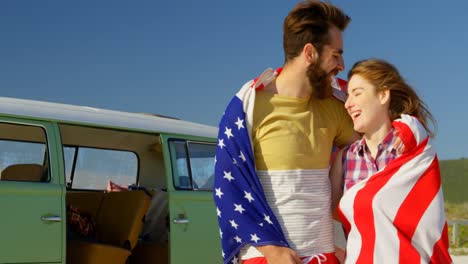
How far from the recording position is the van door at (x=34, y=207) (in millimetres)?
4918

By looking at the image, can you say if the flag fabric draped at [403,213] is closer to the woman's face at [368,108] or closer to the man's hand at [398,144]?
the man's hand at [398,144]

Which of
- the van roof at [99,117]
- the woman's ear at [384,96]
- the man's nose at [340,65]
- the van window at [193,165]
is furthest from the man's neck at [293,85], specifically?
the van window at [193,165]

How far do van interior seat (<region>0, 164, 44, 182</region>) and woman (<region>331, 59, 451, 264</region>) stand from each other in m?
3.18

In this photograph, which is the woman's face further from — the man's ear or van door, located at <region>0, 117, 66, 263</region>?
van door, located at <region>0, 117, 66, 263</region>

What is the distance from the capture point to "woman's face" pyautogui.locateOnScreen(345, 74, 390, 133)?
303 centimetres

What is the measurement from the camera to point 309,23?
304cm

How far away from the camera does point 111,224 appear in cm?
696

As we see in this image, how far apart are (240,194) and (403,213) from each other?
2.16 feet

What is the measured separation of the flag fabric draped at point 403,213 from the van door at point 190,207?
3.34m

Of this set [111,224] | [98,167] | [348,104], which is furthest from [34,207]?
[348,104]

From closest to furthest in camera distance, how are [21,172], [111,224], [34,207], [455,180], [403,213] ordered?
[403,213] < [34,207] < [21,172] < [111,224] < [455,180]

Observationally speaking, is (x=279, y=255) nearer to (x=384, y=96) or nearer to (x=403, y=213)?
(x=403, y=213)

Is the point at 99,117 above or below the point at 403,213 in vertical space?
below

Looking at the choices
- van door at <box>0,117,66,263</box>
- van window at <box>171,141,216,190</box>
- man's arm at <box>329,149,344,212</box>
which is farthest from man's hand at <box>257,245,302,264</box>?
van window at <box>171,141,216,190</box>
